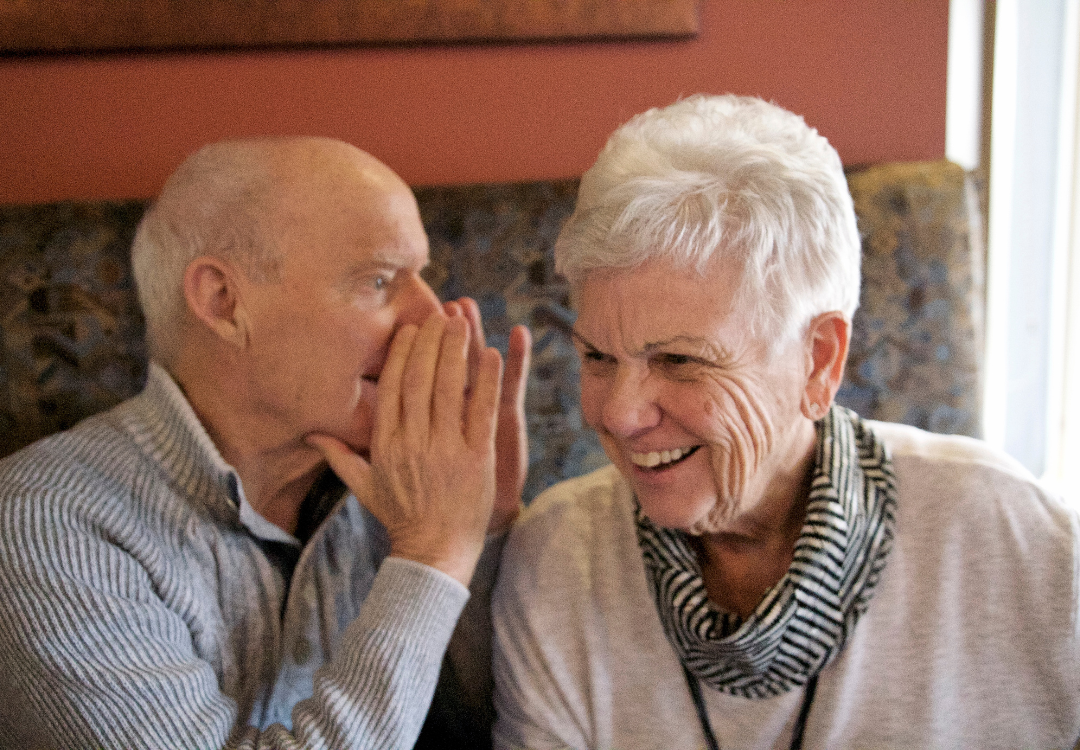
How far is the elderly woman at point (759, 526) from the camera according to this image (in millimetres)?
1062

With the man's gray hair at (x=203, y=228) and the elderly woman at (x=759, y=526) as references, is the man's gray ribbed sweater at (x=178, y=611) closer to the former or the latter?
the man's gray hair at (x=203, y=228)

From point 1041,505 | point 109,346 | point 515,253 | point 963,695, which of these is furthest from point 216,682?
point 1041,505

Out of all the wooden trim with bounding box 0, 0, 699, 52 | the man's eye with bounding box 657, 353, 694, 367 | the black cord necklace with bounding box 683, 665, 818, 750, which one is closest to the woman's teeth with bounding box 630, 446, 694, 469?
the man's eye with bounding box 657, 353, 694, 367

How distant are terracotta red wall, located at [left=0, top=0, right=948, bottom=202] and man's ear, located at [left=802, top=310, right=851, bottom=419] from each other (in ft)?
2.91

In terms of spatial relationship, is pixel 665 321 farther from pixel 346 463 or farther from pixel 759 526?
pixel 346 463

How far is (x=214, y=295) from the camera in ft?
4.58

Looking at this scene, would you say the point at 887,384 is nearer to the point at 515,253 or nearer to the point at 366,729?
Result: the point at 515,253

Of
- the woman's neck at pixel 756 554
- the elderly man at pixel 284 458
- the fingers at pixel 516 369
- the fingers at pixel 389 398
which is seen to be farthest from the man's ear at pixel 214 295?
the woman's neck at pixel 756 554

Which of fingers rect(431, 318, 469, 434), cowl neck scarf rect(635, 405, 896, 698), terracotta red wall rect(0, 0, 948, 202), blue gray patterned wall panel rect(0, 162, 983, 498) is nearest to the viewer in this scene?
cowl neck scarf rect(635, 405, 896, 698)

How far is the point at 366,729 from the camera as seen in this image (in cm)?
111

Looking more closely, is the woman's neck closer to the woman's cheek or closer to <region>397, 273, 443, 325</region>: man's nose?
the woman's cheek

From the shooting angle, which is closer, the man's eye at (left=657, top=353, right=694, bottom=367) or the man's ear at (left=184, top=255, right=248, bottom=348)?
the man's eye at (left=657, top=353, right=694, bottom=367)

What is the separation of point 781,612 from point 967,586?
0.28 meters

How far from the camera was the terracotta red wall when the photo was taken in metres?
1.76
